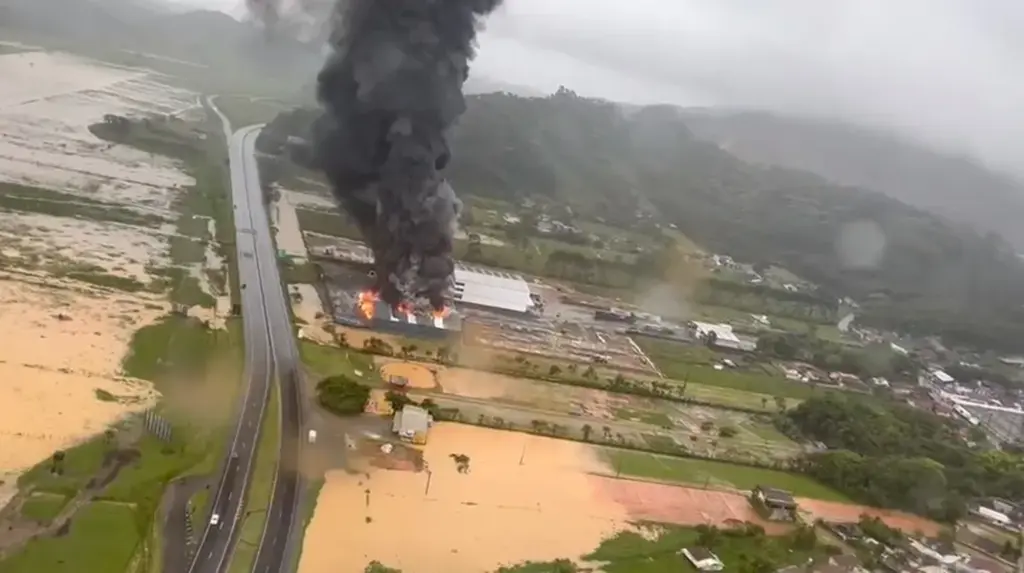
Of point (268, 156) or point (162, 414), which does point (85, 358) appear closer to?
point (162, 414)

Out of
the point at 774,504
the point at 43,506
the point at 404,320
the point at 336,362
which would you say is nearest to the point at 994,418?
the point at 774,504

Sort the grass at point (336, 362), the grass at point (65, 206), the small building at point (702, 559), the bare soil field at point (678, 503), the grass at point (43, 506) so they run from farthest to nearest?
the grass at point (65, 206), the grass at point (336, 362), the bare soil field at point (678, 503), the small building at point (702, 559), the grass at point (43, 506)

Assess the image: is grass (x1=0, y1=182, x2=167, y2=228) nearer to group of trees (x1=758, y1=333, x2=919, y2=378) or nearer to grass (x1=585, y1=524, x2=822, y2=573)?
grass (x1=585, y1=524, x2=822, y2=573)

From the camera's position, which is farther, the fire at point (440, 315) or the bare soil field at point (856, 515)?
the fire at point (440, 315)

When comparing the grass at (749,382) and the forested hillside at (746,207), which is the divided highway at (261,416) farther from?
the forested hillside at (746,207)

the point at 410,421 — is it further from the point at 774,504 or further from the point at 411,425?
the point at 774,504

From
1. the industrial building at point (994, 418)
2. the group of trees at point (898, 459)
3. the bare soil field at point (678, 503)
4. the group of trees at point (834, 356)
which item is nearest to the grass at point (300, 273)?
the bare soil field at point (678, 503)
